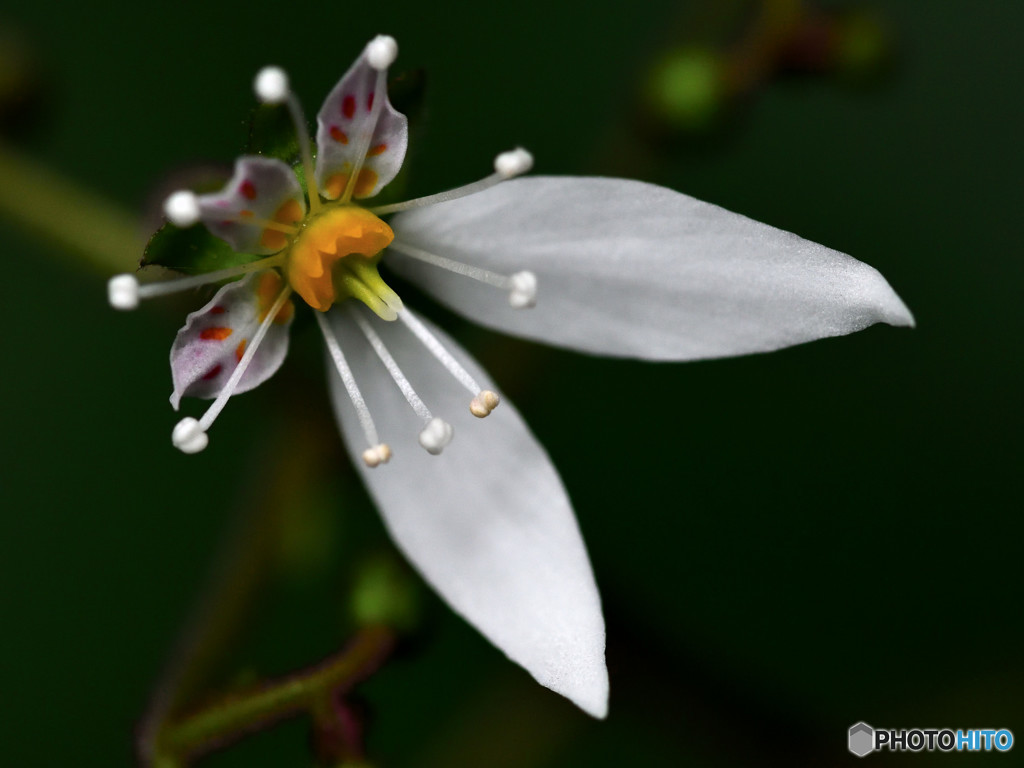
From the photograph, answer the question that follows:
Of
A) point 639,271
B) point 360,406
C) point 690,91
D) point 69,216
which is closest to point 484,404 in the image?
point 360,406

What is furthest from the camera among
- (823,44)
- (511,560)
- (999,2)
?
(999,2)

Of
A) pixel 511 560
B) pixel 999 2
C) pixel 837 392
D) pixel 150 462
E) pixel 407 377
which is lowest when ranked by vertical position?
pixel 511 560

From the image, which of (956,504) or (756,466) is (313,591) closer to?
(756,466)

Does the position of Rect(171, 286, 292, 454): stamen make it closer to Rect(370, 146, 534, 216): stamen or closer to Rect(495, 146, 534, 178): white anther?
Rect(370, 146, 534, 216): stamen

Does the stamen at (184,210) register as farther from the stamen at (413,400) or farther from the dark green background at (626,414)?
the dark green background at (626,414)

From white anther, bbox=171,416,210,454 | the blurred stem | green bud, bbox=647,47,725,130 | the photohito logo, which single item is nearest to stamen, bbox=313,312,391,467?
white anther, bbox=171,416,210,454

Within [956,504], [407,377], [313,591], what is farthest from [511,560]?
[956,504]

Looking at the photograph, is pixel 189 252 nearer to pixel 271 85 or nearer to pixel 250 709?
pixel 271 85
